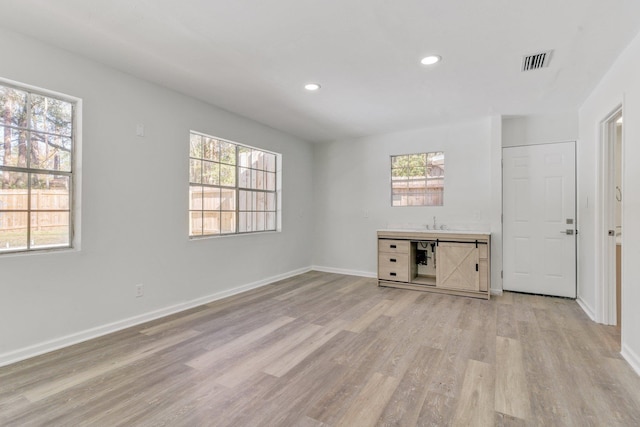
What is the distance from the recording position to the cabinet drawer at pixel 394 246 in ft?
15.5

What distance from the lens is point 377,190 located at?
554 centimetres

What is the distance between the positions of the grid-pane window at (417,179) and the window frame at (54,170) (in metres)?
4.33

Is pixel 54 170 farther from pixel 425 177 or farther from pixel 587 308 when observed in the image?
pixel 587 308

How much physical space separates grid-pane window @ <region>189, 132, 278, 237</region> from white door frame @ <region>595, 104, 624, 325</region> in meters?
4.29

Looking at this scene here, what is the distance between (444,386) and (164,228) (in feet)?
10.1

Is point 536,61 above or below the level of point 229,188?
above

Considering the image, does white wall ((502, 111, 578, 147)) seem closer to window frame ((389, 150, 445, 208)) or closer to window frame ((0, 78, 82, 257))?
window frame ((389, 150, 445, 208))

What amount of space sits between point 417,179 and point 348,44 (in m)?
3.13

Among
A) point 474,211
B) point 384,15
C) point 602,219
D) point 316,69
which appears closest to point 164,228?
point 316,69

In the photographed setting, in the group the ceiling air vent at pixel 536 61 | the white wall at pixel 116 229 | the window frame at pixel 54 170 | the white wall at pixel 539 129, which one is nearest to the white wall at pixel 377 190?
the white wall at pixel 539 129

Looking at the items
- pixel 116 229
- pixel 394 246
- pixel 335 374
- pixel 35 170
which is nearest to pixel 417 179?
pixel 394 246

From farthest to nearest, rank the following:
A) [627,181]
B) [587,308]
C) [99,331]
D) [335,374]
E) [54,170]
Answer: [587,308] < [99,331] < [54,170] < [627,181] < [335,374]

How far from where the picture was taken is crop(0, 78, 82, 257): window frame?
249cm

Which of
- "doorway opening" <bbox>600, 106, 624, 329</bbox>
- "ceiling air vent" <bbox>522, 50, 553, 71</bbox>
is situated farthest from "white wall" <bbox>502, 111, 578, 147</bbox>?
"ceiling air vent" <bbox>522, 50, 553, 71</bbox>
